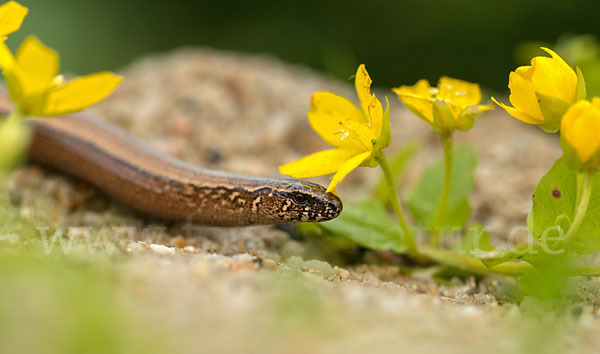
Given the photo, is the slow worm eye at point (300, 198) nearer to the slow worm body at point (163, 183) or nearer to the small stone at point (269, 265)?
the slow worm body at point (163, 183)

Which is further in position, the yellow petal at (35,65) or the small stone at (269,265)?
the small stone at (269,265)

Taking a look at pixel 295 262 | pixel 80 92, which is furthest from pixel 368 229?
pixel 80 92

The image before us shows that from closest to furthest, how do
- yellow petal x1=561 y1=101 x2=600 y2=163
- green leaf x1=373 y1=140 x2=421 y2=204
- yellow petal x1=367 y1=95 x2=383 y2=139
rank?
yellow petal x1=561 y1=101 x2=600 y2=163
yellow petal x1=367 y1=95 x2=383 y2=139
green leaf x1=373 y1=140 x2=421 y2=204

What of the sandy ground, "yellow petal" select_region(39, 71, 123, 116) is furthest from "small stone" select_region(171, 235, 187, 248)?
"yellow petal" select_region(39, 71, 123, 116)

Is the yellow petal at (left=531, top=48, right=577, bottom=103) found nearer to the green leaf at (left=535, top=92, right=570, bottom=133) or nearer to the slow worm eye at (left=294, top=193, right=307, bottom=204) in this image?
the green leaf at (left=535, top=92, right=570, bottom=133)

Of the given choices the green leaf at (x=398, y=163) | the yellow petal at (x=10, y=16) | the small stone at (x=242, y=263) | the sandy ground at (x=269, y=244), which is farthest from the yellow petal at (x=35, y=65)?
the green leaf at (x=398, y=163)

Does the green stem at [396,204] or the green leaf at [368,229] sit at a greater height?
the green stem at [396,204]
